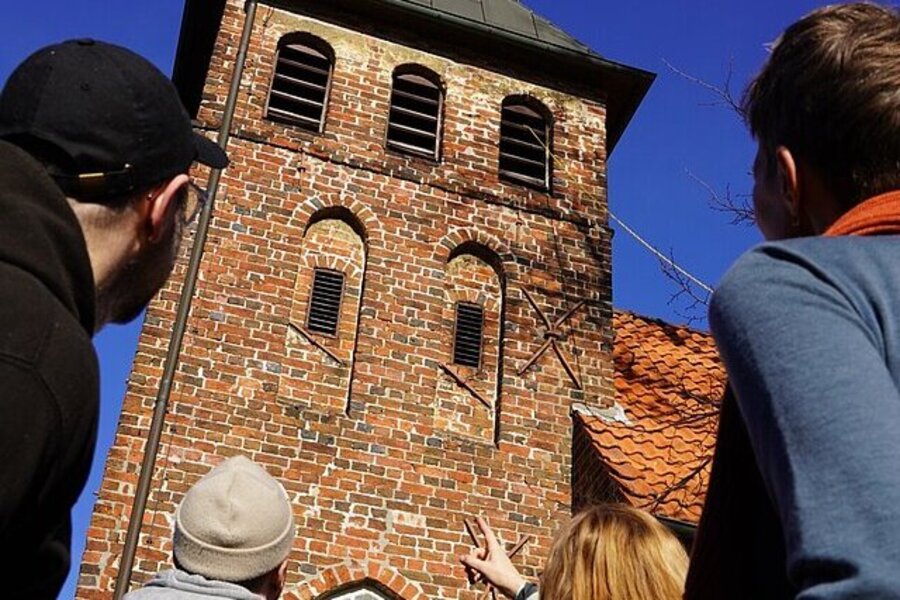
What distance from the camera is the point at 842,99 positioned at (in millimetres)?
1284

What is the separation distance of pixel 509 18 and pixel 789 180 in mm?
11294

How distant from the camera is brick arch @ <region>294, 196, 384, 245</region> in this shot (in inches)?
363

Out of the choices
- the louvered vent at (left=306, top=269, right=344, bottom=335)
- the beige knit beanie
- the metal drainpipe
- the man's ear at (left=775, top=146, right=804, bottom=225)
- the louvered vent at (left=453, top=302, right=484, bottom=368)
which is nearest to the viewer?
the man's ear at (left=775, top=146, right=804, bottom=225)

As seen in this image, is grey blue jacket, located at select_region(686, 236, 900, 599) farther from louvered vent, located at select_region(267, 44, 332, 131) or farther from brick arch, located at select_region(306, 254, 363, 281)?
louvered vent, located at select_region(267, 44, 332, 131)

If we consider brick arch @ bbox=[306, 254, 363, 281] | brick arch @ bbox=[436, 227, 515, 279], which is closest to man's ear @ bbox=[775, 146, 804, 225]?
brick arch @ bbox=[306, 254, 363, 281]

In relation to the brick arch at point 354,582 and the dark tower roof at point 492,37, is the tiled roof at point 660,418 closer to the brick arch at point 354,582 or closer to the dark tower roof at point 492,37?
the brick arch at point 354,582

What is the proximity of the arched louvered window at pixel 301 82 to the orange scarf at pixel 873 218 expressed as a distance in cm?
896

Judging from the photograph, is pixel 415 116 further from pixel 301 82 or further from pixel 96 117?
pixel 96 117

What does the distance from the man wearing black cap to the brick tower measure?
603cm

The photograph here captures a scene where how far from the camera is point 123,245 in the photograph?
1.62 meters

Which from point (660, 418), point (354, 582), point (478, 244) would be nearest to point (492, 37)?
point (478, 244)

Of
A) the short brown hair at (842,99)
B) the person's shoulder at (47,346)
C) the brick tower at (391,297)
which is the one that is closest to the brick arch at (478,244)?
the brick tower at (391,297)

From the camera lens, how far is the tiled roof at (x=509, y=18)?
1133cm

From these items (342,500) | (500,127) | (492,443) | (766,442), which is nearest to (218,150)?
(766,442)
